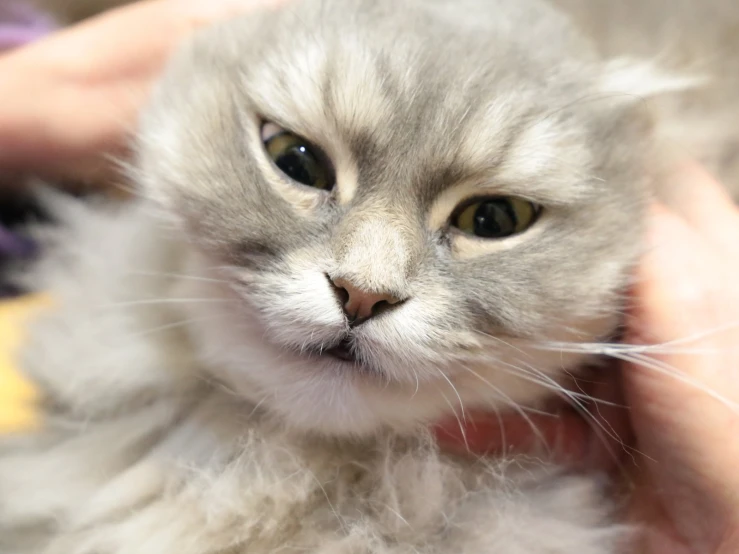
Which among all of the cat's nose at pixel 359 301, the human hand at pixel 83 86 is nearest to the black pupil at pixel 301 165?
the cat's nose at pixel 359 301

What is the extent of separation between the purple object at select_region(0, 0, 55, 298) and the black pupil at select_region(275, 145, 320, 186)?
767mm

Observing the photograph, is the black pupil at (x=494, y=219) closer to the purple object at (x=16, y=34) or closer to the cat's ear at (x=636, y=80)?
the cat's ear at (x=636, y=80)

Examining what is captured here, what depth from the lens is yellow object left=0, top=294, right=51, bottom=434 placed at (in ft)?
3.38

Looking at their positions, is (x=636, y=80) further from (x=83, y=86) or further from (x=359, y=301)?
(x=83, y=86)

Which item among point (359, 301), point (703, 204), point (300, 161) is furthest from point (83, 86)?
point (703, 204)

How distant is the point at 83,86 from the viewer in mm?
1343

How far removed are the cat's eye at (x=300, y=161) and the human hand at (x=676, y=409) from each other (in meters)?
0.39

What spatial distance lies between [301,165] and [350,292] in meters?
0.22

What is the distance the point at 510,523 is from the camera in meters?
0.92

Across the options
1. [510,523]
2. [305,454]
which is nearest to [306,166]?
[305,454]

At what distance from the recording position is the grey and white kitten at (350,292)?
80 centimetres

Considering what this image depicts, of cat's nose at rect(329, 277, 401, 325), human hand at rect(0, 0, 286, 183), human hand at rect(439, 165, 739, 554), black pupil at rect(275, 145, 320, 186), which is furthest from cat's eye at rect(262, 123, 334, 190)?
human hand at rect(0, 0, 286, 183)

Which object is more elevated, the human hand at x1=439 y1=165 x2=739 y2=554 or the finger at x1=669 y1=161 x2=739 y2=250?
the finger at x1=669 y1=161 x2=739 y2=250

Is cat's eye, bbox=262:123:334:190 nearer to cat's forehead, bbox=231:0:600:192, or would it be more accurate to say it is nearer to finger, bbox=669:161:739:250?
cat's forehead, bbox=231:0:600:192
